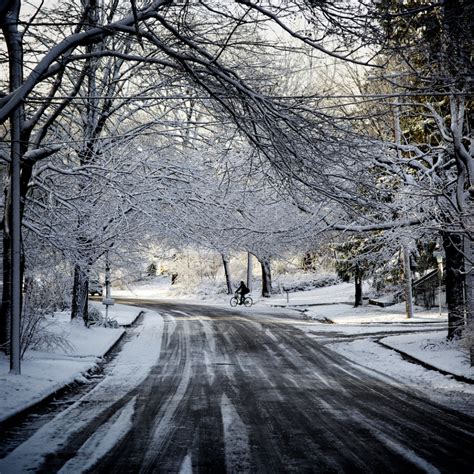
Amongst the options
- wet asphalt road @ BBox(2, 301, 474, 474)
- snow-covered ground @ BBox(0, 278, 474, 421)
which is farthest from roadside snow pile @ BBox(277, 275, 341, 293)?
wet asphalt road @ BBox(2, 301, 474, 474)

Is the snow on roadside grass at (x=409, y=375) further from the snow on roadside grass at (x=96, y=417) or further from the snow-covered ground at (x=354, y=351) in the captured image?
the snow on roadside grass at (x=96, y=417)

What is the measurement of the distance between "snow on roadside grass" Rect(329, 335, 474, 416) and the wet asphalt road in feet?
1.24

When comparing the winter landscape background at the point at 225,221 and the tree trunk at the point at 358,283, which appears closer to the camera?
the winter landscape background at the point at 225,221

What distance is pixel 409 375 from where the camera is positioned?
12719mm

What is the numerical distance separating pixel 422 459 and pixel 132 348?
40.7 ft

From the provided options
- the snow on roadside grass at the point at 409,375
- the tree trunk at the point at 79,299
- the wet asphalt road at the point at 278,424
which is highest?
the tree trunk at the point at 79,299

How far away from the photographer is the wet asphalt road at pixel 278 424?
6.15m

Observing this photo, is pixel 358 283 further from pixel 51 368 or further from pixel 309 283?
pixel 51 368

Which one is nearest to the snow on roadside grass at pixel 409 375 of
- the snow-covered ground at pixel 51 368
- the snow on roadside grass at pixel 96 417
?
the snow on roadside grass at pixel 96 417

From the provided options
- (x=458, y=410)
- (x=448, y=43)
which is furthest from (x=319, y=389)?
(x=448, y=43)

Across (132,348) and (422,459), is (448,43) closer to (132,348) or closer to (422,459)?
(422,459)

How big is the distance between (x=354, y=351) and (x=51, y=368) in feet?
27.8

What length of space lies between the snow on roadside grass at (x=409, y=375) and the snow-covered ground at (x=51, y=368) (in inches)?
247

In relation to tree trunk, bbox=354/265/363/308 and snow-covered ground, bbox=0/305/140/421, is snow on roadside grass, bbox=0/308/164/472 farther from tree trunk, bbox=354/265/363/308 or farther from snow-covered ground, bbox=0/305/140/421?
tree trunk, bbox=354/265/363/308
